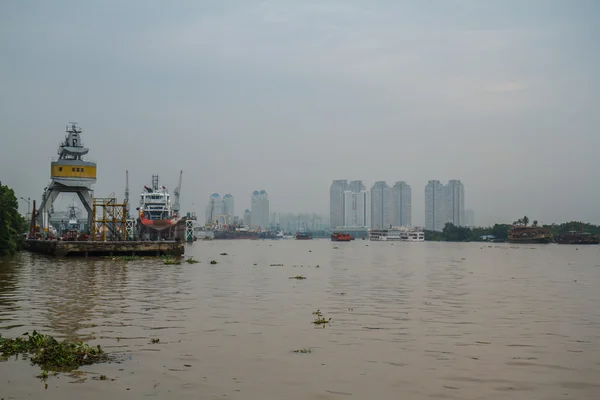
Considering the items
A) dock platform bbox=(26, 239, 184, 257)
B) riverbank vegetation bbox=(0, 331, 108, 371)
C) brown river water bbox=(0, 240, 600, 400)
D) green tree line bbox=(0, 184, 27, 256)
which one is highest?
green tree line bbox=(0, 184, 27, 256)

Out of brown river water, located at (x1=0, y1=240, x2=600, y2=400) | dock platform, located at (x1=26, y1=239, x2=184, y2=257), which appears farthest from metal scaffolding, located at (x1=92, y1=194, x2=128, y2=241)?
brown river water, located at (x1=0, y1=240, x2=600, y2=400)

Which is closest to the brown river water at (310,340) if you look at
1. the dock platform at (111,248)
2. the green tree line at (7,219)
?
the green tree line at (7,219)

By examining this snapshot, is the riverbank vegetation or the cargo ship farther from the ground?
the cargo ship

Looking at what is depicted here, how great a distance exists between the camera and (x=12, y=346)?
659 inches

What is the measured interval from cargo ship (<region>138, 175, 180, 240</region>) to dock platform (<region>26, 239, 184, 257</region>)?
65.2 metres

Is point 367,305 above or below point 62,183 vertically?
below

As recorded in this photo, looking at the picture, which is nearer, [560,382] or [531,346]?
[560,382]

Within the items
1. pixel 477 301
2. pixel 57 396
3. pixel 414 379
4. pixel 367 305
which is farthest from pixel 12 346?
pixel 477 301

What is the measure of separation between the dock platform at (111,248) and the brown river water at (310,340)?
38658 mm

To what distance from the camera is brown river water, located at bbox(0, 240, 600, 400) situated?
13.7m

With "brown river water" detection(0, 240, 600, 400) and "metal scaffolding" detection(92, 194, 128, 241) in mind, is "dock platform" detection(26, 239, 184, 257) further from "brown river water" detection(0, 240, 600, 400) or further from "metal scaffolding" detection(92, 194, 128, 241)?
"brown river water" detection(0, 240, 600, 400)

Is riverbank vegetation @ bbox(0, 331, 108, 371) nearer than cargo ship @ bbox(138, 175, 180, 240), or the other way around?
riverbank vegetation @ bbox(0, 331, 108, 371)

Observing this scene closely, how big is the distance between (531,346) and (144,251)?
213ft

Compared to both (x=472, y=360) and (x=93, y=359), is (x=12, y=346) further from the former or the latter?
(x=472, y=360)
